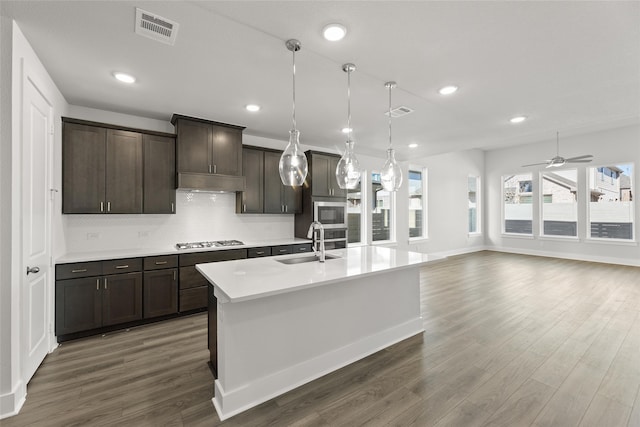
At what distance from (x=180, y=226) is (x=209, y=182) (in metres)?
0.86

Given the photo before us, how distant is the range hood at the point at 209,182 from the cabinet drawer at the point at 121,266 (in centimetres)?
112

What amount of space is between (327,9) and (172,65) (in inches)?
62.8

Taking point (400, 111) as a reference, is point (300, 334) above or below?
below

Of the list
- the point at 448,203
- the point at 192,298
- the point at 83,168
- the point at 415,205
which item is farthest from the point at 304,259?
the point at 448,203

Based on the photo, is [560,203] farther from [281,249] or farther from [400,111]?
[281,249]

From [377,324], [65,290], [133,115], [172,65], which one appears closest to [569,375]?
[377,324]

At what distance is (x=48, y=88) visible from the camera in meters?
2.72

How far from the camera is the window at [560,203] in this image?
298 inches

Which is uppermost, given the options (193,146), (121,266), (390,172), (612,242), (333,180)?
(193,146)

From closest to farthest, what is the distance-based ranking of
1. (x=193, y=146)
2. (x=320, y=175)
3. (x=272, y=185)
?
(x=193, y=146), (x=272, y=185), (x=320, y=175)

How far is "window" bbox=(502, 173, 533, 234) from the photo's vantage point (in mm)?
8484

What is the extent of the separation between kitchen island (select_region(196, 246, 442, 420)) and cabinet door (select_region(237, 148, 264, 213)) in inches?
78.0

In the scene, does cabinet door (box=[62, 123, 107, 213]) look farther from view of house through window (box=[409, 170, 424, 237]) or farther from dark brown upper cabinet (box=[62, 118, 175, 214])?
view of house through window (box=[409, 170, 424, 237])

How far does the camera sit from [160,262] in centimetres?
354
